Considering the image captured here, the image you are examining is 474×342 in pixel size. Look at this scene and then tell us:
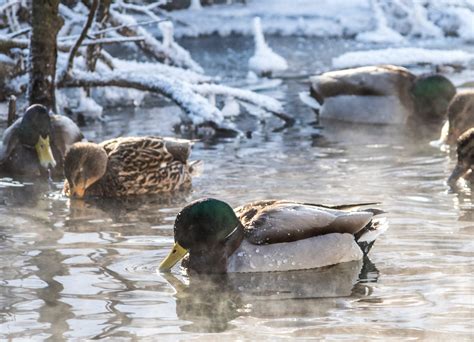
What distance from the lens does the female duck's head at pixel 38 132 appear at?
11.0 meters

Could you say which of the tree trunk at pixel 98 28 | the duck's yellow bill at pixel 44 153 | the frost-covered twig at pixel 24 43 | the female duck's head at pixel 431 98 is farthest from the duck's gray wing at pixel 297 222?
the female duck's head at pixel 431 98

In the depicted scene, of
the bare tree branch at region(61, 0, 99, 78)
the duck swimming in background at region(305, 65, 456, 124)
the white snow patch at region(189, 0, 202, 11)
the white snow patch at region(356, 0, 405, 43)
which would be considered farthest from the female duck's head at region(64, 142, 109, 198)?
the white snow patch at region(189, 0, 202, 11)

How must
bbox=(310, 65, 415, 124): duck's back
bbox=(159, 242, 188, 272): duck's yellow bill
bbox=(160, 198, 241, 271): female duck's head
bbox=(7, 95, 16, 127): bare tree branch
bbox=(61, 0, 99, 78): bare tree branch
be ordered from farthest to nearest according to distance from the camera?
bbox=(310, 65, 415, 124): duck's back, bbox=(7, 95, 16, 127): bare tree branch, bbox=(61, 0, 99, 78): bare tree branch, bbox=(159, 242, 188, 272): duck's yellow bill, bbox=(160, 198, 241, 271): female duck's head

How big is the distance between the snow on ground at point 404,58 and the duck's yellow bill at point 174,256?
446 inches

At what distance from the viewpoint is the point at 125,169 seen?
1030 cm

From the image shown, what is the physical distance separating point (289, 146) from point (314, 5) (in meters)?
12.1

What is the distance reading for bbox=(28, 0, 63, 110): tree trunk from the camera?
12211 millimetres

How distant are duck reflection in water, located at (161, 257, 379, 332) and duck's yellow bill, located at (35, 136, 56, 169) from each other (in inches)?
152

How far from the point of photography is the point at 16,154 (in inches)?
438

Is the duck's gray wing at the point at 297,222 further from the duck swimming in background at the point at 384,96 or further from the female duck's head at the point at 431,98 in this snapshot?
the female duck's head at the point at 431,98

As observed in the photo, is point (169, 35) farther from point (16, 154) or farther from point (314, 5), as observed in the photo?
point (314, 5)

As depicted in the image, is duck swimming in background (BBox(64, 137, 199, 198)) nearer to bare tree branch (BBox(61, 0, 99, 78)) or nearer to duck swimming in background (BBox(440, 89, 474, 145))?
bare tree branch (BBox(61, 0, 99, 78))

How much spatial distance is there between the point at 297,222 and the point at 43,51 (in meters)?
5.65

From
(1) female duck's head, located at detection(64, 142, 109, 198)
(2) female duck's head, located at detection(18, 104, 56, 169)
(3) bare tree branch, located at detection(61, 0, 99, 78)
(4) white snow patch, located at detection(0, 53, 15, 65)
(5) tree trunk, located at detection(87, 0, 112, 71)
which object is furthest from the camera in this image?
(4) white snow patch, located at detection(0, 53, 15, 65)
